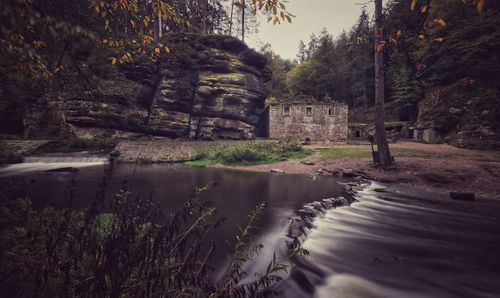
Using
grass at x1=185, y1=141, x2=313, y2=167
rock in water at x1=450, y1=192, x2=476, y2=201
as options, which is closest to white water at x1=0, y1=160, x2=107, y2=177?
grass at x1=185, y1=141, x2=313, y2=167

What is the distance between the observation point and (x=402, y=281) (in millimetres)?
4531

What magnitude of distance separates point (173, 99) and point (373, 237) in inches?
1173

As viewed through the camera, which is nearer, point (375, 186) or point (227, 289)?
point (227, 289)

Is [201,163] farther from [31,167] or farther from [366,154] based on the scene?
[366,154]

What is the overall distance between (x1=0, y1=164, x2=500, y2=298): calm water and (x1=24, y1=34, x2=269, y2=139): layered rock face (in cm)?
1898

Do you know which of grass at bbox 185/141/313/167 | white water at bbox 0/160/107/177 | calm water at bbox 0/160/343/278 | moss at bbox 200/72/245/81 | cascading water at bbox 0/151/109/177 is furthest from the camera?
moss at bbox 200/72/245/81

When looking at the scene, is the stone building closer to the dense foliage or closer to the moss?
the dense foliage

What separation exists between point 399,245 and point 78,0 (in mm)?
10658

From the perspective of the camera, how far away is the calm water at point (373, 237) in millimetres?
4434

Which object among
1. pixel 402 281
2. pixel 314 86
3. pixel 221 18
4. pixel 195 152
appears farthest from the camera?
pixel 314 86

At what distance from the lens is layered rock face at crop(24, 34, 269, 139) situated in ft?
90.3

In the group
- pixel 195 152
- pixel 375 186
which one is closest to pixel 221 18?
pixel 195 152

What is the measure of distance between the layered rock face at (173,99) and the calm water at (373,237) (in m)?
19.0

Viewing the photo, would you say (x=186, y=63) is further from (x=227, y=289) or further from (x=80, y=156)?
(x=227, y=289)
